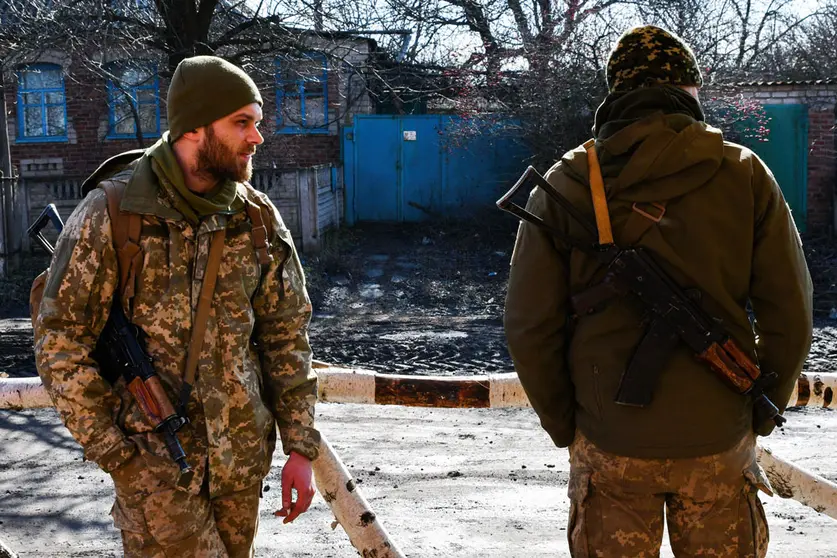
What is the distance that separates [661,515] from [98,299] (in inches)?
61.0

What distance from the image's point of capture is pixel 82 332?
250 centimetres

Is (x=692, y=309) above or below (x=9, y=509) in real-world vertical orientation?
above

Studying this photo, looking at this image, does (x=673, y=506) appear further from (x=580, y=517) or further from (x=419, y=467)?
(x=419, y=467)

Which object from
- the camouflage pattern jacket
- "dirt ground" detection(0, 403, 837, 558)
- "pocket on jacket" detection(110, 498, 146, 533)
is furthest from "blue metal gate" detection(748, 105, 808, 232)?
"pocket on jacket" detection(110, 498, 146, 533)

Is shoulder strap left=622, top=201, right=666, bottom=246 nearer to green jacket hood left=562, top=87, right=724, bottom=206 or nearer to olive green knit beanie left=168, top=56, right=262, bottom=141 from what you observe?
green jacket hood left=562, top=87, right=724, bottom=206

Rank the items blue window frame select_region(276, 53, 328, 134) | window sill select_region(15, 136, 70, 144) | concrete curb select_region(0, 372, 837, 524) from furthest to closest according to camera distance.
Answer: window sill select_region(15, 136, 70, 144), blue window frame select_region(276, 53, 328, 134), concrete curb select_region(0, 372, 837, 524)

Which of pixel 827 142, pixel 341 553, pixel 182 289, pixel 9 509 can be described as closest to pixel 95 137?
pixel 827 142

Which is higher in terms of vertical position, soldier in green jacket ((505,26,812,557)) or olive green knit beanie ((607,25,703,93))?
olive green knit beanie ((607,25,703,93))

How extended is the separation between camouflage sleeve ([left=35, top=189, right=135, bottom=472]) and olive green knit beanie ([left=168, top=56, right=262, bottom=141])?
32 cm

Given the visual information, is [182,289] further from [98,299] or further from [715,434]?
[715,434]

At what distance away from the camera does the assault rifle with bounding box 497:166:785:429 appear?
8.29 feet

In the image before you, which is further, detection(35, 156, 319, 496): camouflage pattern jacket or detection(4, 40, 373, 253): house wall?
detection(4, 40, 373, 253): house wall

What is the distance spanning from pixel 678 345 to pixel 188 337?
1265 millimetres

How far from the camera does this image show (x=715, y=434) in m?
2.55
